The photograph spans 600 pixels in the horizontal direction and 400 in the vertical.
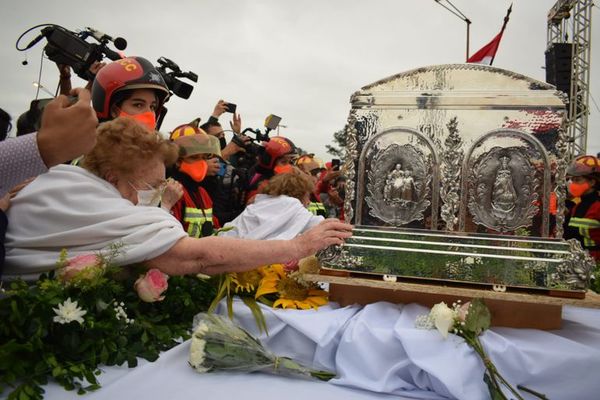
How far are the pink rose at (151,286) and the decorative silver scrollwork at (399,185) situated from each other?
1065 millimetres

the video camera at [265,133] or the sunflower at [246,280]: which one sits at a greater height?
the video camera at [265,133]

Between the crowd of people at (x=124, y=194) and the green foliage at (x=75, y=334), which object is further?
the green foliage at (x=75, y=334)

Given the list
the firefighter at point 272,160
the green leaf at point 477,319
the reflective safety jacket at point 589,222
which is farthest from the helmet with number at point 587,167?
the green leaf at point 477,319

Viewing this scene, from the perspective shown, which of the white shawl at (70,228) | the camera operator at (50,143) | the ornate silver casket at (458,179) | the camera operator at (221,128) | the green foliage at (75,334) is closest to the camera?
the camera operator at (50,143)

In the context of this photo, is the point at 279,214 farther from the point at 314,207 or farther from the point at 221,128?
the point at 314,207

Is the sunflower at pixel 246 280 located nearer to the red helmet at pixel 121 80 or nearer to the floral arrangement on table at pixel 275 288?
the floral arrangement on table at pixel 275 288

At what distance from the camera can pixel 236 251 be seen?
6.77 ft

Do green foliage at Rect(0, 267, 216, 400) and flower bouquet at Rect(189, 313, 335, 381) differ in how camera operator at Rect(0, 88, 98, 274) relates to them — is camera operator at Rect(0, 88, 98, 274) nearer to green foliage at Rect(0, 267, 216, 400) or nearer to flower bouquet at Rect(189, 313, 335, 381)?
green foliage at Rect(0, 267, 216, 400)

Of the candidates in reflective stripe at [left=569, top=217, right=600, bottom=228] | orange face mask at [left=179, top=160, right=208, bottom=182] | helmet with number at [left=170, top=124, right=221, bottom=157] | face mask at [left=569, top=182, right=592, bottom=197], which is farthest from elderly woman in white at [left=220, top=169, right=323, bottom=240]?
face mask at [left=569, top=182, right=592, bottom=197]

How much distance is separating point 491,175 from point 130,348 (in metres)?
1.75

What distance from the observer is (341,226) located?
2197 millimetres

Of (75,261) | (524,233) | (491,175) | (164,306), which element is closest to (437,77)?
(491,175)

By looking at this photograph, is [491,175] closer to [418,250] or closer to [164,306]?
[418,250]

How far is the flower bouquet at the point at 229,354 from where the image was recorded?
166 cm
